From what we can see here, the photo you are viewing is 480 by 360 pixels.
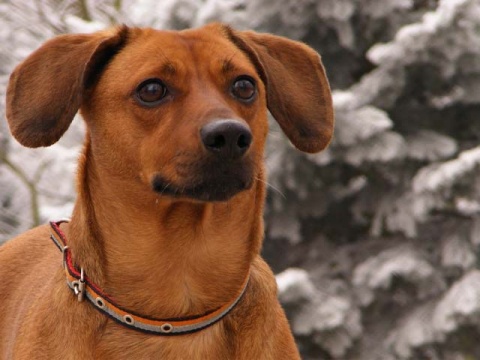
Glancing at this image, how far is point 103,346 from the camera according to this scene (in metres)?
3.49

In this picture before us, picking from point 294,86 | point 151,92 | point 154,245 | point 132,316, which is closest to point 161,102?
point 151,92

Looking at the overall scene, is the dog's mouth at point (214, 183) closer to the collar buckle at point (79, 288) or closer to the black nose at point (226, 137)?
the black nose at point (226, 137)

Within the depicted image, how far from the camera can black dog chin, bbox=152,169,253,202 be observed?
3357mm

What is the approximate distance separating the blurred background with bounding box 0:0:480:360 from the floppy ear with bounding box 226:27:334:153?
120 inches

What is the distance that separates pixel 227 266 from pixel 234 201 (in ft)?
0.80

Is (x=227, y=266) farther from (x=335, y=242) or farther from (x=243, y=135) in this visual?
(x=335, y=242)

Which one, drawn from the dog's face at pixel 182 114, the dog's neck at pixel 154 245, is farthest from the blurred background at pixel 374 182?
the dog's neck at pixel 154 245

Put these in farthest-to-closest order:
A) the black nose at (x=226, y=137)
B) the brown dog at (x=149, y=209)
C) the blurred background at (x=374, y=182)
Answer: the blurred background at (x=374, y=182) < the brown dog at (x=149, y=209) < the black nose at (x=226, y=137)

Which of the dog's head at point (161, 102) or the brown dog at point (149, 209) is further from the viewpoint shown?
the brown dog at point (149, 209)

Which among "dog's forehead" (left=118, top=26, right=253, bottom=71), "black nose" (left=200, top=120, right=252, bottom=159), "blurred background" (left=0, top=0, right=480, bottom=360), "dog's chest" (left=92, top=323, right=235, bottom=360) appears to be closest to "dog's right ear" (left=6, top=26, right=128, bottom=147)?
"dog's forehead" (left=118, top=26, right=253, bottom=71)

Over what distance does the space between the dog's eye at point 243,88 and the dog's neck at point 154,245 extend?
344 millimetres

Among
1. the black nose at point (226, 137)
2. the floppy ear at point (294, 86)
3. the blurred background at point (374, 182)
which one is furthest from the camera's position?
the blurred background at point (374, 182)

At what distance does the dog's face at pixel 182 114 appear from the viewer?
3330 mm

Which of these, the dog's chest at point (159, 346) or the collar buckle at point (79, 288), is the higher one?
the collar buckle at point (79, 288)
